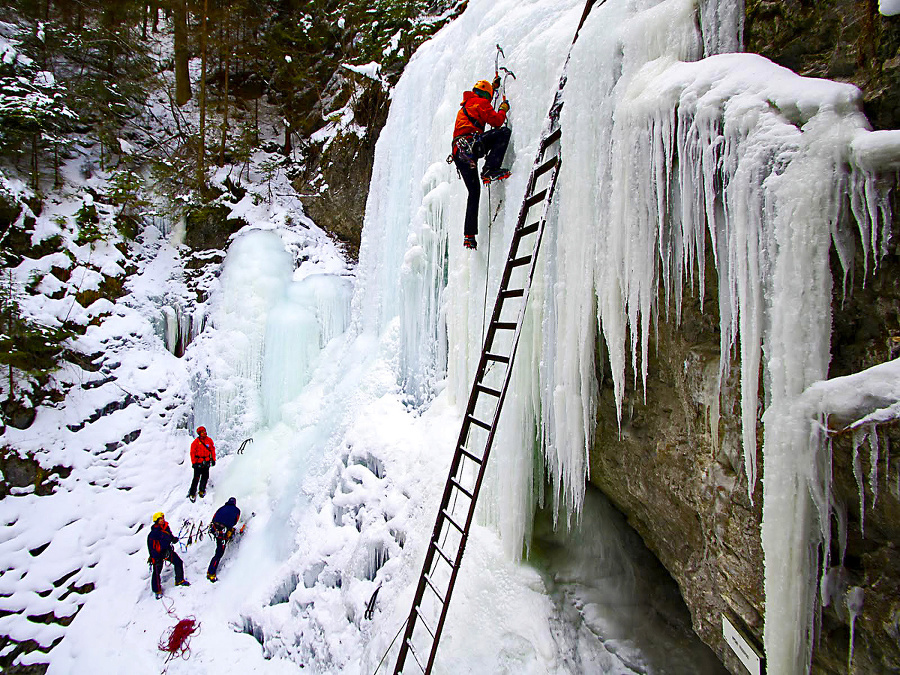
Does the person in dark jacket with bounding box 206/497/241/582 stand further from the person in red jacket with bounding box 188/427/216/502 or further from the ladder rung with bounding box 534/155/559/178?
the ladder rung with bounding box 534/155/559/178

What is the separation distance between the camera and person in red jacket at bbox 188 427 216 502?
19.1 ft

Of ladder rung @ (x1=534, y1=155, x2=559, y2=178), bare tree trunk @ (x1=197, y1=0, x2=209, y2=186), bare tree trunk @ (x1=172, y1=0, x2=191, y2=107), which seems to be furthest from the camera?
bare tree trunk @ (x1=172, y1=0, x2=191, y2=107)

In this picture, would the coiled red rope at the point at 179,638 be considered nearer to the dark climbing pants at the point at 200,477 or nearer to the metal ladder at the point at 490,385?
the dark climbing pants at the point at 200,477

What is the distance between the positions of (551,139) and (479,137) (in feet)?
2.10

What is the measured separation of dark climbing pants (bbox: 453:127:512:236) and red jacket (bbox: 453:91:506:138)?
0.06m

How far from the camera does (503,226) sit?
2.85 m

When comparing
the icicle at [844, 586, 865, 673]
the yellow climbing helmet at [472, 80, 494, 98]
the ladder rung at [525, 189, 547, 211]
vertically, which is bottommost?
the icicle at [844, 586, 865, 673]

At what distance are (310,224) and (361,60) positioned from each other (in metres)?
3.23

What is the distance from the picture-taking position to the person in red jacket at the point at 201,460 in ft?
19.1

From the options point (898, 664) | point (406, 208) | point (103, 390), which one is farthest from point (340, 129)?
point (898, 664)

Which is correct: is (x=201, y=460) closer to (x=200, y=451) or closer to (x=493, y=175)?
(x=200, y=451)

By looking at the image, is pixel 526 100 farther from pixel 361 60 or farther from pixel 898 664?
pixel 361 60

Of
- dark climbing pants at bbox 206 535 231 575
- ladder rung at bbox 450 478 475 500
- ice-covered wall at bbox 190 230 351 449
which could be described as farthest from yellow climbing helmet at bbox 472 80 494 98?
dark climbing pants at bbox 206 535 231 575

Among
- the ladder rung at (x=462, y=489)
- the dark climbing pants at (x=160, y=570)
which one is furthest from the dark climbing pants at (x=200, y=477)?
the ladder rung at (x=462, y=489)
